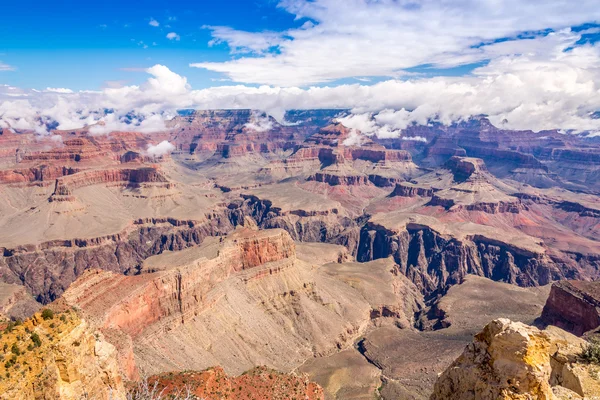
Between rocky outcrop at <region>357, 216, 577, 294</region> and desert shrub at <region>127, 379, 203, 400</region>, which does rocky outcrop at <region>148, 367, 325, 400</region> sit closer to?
desert shrub at <region>127, 379, 203, 400</region>

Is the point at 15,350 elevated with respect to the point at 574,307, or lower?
elevated

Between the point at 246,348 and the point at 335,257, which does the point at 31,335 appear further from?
the point at 335,257

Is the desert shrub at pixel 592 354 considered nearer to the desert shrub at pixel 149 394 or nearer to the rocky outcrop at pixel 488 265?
the desert shrub at pixel 149 394

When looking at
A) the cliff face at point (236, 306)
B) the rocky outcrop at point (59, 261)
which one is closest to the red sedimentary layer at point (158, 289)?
the cliff face at point (236, 306)

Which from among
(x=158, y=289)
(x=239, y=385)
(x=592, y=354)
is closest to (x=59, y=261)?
(x=158, y=289)

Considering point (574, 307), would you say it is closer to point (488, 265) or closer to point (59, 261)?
point (488, 265)

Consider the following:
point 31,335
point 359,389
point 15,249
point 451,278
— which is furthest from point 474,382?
point 15,249

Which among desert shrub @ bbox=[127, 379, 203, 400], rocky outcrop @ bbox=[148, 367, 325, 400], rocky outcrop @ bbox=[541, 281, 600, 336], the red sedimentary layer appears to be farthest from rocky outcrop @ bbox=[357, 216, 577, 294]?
desert shrub @ bbox=[127, 379, 203, 400]
